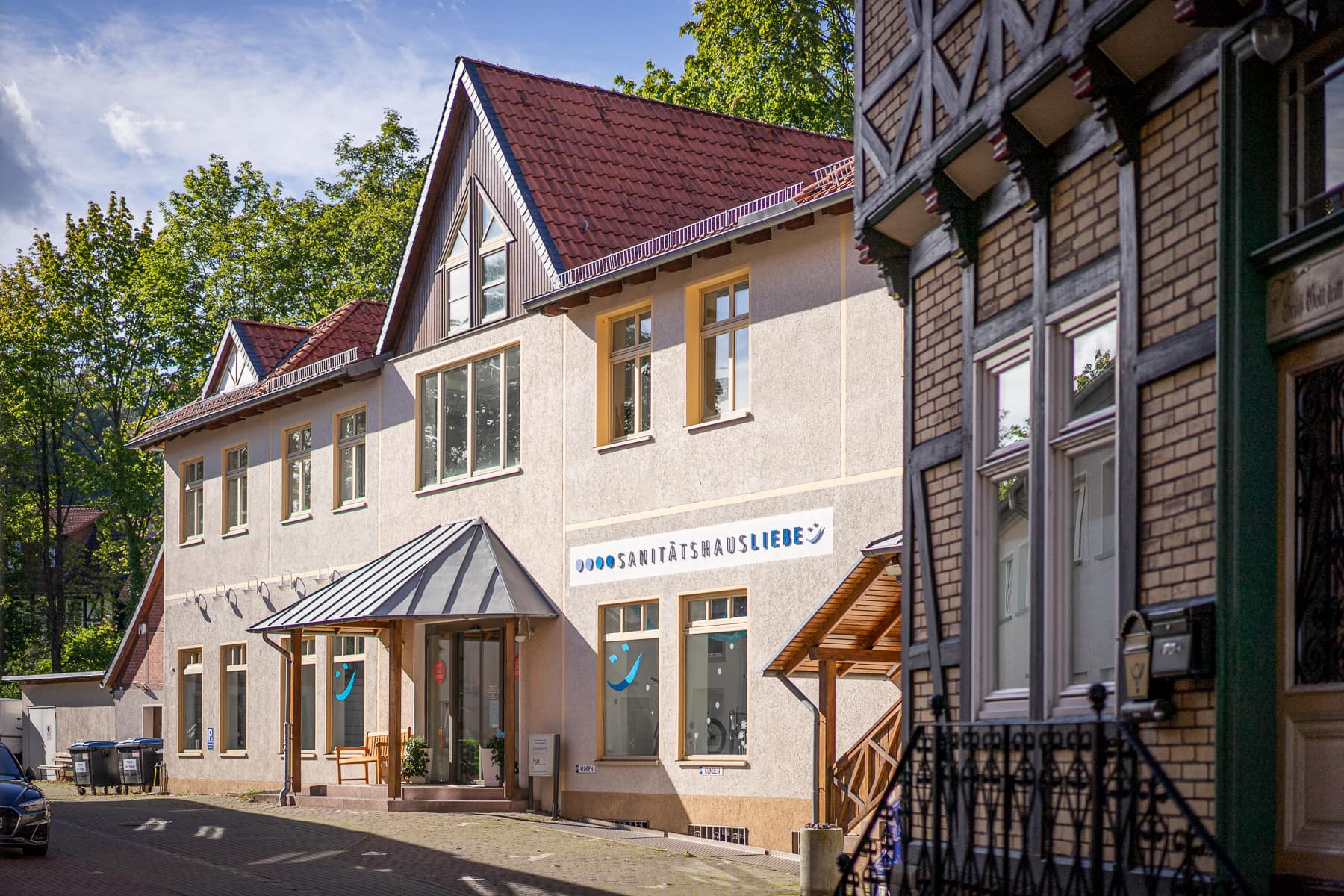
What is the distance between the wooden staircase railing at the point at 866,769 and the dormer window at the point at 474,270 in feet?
34.7

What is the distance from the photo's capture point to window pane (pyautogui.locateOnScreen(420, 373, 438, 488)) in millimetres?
25938

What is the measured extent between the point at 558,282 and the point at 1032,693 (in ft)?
47.1

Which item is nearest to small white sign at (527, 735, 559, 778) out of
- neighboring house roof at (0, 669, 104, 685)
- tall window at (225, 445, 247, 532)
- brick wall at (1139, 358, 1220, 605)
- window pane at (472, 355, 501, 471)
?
window pane at (472, 355, 501, 471)

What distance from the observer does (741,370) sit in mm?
20219

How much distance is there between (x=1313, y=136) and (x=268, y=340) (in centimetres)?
2915

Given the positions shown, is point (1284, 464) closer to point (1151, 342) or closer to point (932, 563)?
point (1151, 342)

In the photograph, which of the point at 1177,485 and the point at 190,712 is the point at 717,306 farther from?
the point at 190,712

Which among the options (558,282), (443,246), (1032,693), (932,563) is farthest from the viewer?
(443,246)

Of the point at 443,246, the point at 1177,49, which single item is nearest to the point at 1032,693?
the point at 1177,49

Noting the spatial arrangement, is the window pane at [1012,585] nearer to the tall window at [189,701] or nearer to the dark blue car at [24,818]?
the dark blue car at [24,818]

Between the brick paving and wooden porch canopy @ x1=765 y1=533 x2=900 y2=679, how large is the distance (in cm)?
203

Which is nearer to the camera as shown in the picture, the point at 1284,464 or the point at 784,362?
the point at 1284,464

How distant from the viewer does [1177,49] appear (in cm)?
781

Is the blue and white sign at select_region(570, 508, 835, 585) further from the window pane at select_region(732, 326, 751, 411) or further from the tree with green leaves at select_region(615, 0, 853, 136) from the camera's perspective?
the tree with green leaves at select_region(615, 0, 853, 136)
